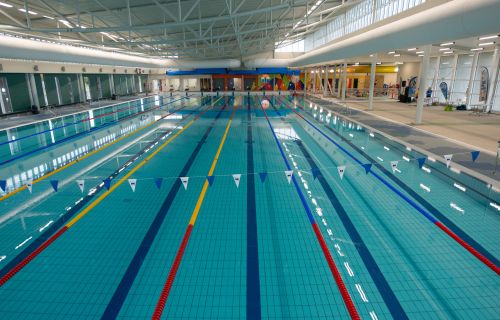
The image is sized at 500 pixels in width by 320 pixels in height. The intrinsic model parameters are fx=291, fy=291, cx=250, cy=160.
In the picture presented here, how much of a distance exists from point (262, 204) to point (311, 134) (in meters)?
5.64

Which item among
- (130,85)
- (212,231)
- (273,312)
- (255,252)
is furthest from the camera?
(130,85)

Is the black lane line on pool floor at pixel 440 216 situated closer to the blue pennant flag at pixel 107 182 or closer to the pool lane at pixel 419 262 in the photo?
the pool lane at pixel 419 262

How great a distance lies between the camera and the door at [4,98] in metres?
13.9

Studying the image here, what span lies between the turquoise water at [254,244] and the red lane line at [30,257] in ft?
0.26

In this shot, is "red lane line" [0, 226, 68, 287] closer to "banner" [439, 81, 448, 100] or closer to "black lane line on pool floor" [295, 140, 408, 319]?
"black lane line on pool floor" [295, 140, 408, 319]

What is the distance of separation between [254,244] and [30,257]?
2.75m

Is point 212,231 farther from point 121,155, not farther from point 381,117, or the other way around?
point 381,117

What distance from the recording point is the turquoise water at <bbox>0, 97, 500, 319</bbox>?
111 inches

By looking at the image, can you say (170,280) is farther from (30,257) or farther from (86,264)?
(30,257)

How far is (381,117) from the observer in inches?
484

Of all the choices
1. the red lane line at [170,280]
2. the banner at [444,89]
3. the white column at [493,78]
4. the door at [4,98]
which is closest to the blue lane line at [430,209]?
the red lane line at [170,280]

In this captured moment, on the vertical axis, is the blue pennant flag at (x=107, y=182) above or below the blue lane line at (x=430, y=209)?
above

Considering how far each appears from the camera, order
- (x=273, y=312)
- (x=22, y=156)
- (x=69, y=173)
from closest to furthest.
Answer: (x=273, y=312), (x=69, y=173), (x=22, y=156)

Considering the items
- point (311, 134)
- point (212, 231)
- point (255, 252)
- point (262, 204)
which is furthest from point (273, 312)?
point (311, 134)
